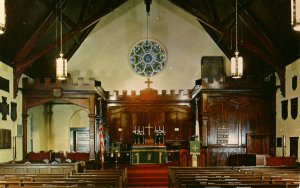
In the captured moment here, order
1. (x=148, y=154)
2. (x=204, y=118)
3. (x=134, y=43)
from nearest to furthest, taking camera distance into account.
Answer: (x=204, y=118)
(x=148, y=154)
(x=134, y=43)

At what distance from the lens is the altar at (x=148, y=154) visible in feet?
61.4

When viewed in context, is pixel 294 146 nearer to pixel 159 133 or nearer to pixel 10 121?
pixel 159 133

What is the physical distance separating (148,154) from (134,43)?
272 inches

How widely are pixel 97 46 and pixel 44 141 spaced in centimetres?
560

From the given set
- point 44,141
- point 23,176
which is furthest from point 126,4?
point 23,176

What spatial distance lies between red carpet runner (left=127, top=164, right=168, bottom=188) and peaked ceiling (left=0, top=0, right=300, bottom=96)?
577 cm

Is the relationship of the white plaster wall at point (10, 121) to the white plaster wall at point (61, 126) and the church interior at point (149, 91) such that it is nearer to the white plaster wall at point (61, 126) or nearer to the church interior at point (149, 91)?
the church interior at point (149, 91)

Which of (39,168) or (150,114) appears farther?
(150,114)

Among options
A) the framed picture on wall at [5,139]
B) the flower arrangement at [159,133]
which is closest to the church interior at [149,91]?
the framed picture on wall at [5,139]

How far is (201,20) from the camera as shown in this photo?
17875mm

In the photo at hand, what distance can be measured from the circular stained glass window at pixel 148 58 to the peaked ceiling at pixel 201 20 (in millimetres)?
3397

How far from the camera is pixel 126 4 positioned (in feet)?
75.4

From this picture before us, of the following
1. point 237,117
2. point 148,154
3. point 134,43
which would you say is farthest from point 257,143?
point 134,43

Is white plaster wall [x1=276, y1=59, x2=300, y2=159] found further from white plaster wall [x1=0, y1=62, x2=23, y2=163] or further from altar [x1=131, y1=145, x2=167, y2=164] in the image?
white plaster wall [x1=0, y1=62, x2=23, y2=163]
